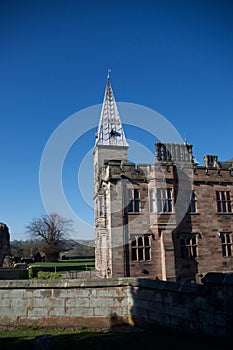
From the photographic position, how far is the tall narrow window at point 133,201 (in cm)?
2238

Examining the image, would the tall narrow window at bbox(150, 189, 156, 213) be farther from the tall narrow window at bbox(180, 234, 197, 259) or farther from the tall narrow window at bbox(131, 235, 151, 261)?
the tall narrow window at bbox(180, 234, 197, 259)

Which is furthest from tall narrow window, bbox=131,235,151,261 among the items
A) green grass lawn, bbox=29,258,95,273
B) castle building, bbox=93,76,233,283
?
green grass lawn, bbox=29,258,95,273

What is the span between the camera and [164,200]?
73.8 ft

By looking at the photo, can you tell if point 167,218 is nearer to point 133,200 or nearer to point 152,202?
point 152,202

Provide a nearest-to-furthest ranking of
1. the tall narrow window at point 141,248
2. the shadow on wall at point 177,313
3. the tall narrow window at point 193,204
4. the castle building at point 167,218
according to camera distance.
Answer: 1. the shadow on wall at point 177,313
2. the castle building at point 167,218
3. the tall narrow window at point 141,248
4. the tall narrow window at point 193,204

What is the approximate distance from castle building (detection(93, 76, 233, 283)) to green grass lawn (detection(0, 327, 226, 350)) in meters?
13.5

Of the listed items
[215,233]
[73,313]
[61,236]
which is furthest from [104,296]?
[61,236]

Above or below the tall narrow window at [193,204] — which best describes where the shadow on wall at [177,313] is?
below

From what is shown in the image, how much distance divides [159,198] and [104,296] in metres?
14.6

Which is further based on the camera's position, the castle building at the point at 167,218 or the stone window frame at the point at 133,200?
the stone window frame at the point at 133,200

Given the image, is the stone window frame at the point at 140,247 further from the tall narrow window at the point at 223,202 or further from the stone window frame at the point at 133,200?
the tall narrow window at the point at 223,202

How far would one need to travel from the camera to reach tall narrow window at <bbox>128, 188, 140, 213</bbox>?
881 inches

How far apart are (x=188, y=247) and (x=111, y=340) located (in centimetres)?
1738

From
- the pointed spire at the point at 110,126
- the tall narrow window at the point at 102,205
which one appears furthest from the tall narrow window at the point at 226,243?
the pointed spire at the point at 110,126
